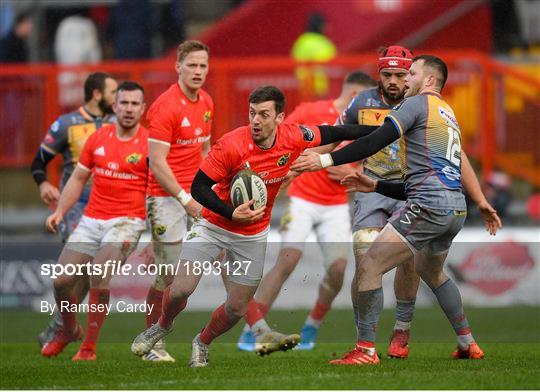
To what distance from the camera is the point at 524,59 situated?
2097 cm

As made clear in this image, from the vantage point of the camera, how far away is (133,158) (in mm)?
12555

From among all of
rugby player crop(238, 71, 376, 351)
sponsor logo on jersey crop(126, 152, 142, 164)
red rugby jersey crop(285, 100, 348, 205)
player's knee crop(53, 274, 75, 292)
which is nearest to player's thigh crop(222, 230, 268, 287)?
sponsor logo on jersey crop(126, 152, 142, 164)

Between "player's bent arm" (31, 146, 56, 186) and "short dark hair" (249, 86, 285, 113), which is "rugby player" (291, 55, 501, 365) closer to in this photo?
"short dark hair" (249, 86, 285, 113)

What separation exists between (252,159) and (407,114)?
49.5 inches

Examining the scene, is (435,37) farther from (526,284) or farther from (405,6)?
Result: (526,284)

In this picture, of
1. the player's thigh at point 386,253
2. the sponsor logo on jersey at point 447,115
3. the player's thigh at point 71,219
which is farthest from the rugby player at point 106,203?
the sponsor logo on jersey at point 447,115

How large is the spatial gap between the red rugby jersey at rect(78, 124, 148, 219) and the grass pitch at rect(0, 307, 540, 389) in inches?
54.3

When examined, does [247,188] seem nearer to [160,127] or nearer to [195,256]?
[195,256]

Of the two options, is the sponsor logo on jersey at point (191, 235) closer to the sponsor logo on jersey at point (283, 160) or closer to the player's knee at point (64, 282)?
the sponsor logo on jersey at point (283, 160)

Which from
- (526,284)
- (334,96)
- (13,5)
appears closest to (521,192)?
(526,284)

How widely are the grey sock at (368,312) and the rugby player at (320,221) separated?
2.48 metres

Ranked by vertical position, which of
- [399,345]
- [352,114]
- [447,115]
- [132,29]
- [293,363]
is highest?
[132,29]

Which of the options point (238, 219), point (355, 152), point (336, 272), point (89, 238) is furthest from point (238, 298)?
point (336, 272)

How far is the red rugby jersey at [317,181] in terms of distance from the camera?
13703mm
